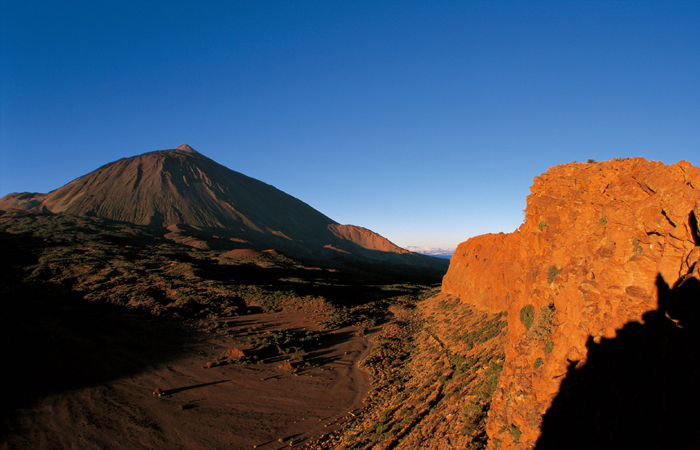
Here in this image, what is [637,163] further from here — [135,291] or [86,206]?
[86,206]

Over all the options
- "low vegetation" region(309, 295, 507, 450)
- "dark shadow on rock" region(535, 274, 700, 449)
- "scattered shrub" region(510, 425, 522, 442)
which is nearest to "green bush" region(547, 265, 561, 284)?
"dark shadow on rock" region(535, 274, 700, 449)

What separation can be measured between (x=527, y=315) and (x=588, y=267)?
3077 mm

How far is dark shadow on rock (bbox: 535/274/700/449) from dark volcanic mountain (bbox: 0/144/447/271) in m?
81.4

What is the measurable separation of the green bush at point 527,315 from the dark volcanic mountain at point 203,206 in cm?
7809

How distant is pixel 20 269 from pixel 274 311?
109ft

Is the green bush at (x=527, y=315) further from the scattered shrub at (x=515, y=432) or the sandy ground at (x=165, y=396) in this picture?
the sandy ground at (x=165, y=396)

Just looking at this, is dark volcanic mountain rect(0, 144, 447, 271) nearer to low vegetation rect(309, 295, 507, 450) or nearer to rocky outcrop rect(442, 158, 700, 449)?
low vegetation rect(309, 295, 507, 450)

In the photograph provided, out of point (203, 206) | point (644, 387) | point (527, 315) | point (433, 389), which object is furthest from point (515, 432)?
point (203, 206)

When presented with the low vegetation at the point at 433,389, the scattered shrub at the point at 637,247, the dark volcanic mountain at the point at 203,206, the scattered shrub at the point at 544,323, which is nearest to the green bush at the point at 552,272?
the scattered shrub at the point at 544,323

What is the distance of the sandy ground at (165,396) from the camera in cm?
1335

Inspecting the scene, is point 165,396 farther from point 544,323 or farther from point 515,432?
point 544,323

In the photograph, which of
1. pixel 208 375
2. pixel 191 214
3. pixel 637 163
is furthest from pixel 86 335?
pixel 191 214

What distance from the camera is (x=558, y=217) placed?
1048 centimetres

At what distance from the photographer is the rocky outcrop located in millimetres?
6340
